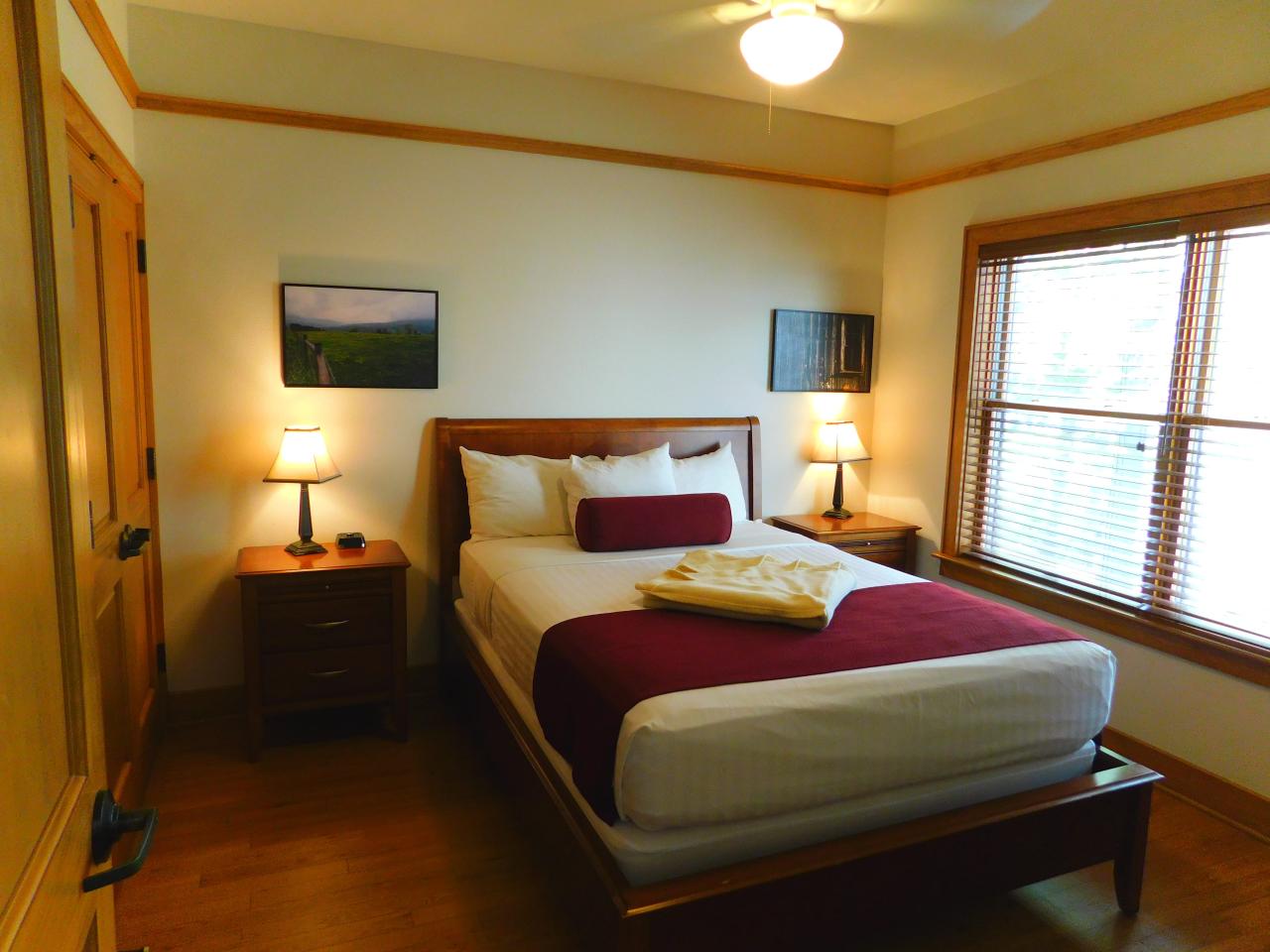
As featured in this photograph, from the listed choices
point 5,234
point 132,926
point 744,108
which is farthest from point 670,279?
point 5,234

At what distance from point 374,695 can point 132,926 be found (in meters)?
1.13

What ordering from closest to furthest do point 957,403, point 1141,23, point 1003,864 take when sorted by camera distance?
point 1003,864
point 1141,23
point 957,403

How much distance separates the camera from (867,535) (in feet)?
13.4

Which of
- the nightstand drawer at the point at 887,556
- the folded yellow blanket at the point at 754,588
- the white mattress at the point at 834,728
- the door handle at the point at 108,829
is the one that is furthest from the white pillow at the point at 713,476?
the door handle at the point at 108,829

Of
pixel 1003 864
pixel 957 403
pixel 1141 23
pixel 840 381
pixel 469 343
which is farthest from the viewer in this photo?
Result: pixel 840 381

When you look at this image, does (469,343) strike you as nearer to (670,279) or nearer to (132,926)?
(670,279)

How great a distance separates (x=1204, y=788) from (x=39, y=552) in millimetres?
3467

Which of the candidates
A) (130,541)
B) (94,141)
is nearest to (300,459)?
(130,541)

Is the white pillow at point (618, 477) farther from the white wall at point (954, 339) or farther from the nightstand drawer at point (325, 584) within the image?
the white wall at point (954, 339)

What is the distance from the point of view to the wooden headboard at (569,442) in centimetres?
358

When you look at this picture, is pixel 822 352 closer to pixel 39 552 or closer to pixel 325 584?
pixel 325 584

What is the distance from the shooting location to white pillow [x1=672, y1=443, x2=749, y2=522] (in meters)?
3.83

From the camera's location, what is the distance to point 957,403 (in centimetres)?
398

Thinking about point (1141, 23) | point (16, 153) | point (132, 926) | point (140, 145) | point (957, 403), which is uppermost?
point (1141, 23)
